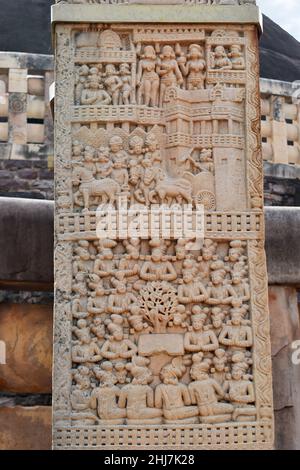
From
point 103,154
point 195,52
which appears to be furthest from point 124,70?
point 103,154

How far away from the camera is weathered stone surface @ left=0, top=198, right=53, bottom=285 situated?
5891 millimetres

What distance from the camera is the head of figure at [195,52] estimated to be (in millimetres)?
5594

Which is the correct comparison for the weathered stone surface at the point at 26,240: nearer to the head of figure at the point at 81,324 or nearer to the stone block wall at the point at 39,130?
the head of figure at the point at 81,324

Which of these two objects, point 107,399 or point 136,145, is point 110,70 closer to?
point 136,145

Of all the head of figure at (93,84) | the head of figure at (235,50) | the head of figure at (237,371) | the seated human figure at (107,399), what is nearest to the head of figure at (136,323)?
the seated human figure at (107,399)

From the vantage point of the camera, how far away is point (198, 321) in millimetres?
5223

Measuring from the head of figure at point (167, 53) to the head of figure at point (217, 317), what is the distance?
164cm

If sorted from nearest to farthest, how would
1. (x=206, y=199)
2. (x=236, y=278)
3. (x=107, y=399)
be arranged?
(x=107, y=399) → (x=236, y=278) → (x=206, y=199)

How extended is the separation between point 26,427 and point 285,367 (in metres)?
Result: 1.88

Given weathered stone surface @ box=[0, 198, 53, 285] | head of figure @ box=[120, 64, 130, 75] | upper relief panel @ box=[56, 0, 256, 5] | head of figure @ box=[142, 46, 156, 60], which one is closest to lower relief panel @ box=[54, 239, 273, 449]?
weathered stone surface @ box=[0, 198, 53, 285]

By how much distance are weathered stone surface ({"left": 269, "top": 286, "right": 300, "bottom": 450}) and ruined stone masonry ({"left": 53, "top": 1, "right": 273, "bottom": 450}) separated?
80 centimetres

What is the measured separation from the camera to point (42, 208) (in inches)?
238

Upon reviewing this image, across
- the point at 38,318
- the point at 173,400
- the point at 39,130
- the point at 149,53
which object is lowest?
the point at 173,400

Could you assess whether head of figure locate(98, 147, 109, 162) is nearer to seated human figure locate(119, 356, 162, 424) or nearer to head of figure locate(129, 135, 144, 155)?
head of figure locate(129, 135, 144, 155)
